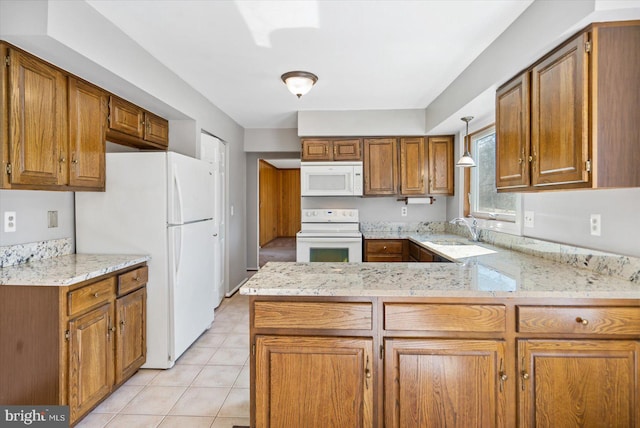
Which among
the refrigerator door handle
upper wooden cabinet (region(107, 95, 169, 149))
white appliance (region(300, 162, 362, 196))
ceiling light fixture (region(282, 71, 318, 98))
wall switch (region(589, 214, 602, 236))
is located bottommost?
wall switch (region(589, 214, 602, 236))

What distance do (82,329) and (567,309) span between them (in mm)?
2371

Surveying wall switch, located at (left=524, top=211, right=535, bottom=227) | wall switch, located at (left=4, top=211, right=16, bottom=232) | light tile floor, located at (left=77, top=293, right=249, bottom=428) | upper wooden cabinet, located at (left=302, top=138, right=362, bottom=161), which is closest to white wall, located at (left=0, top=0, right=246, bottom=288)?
wall switch, located at (left=4, top=211, right=16, bottom=232)

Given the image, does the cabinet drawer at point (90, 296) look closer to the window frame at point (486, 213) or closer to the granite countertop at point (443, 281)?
the granite countertop at point (443, 281)

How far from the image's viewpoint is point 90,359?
1896 mm

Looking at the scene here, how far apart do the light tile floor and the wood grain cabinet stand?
4.53 feet

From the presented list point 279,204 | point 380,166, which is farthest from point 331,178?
point 279,204

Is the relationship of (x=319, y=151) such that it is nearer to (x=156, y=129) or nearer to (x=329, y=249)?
(x=329, y=249)

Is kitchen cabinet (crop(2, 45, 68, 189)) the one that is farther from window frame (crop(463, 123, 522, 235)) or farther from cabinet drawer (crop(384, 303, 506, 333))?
window frame (crop(463, 123, 522, 235))

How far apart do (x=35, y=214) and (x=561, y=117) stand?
306cm

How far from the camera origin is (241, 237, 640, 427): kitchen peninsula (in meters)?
1.35

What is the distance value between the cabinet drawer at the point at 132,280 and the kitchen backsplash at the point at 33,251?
1.77ft

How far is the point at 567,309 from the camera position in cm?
137

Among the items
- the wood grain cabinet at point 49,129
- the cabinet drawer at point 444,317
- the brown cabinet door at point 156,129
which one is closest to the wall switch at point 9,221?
the wood grain cabinet at point 49,129

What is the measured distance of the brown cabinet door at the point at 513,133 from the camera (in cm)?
187
